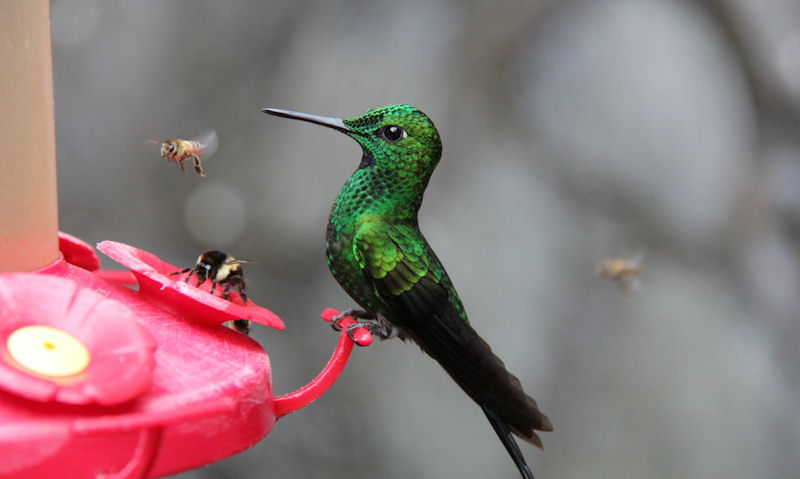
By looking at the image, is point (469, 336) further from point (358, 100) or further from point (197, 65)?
point (197, 65)

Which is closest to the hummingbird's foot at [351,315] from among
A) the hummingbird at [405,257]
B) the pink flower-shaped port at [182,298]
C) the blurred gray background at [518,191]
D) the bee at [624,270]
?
the hummingbird at [405,257]

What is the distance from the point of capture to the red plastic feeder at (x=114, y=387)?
1.03 meters

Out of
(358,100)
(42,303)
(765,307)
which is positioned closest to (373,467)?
(358,100)

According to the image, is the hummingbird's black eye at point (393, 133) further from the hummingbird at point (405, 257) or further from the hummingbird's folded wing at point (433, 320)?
the hummingbird's folded wing at point (433, 320)

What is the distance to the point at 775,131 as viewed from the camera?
419 cm

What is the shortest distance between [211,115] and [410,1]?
131cm

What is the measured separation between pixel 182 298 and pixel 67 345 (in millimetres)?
312

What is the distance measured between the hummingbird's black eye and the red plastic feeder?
1.96 feet

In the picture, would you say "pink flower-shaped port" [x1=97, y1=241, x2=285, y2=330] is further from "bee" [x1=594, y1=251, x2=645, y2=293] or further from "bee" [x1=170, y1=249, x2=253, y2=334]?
"bee" [x1=594, y1=251, x2=645, y2=293]

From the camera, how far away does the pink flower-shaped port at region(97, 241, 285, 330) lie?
141 centimetres

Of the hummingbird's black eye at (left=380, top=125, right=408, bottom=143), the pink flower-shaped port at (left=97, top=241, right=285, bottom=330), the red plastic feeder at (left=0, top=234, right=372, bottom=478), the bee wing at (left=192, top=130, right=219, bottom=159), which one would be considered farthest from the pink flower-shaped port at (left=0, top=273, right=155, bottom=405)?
the bee wing at (left=192, top=130, right=219, bottom=159)

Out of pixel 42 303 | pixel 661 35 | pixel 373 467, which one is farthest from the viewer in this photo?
pixel 373 467

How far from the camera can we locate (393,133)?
183cm

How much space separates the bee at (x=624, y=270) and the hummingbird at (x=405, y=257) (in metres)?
2.09
